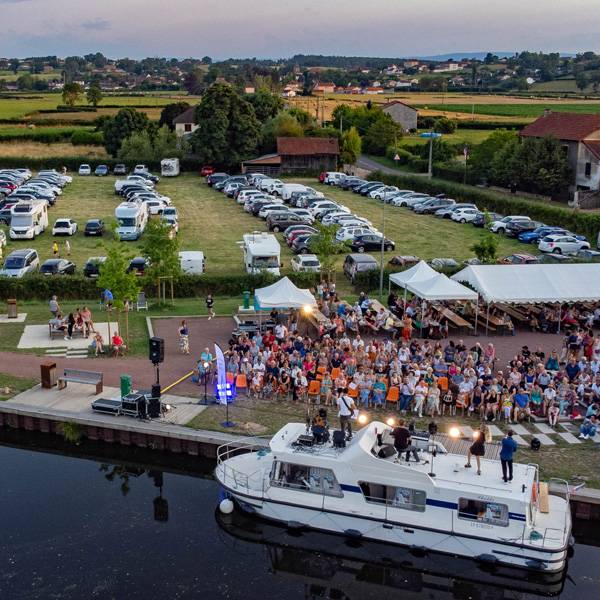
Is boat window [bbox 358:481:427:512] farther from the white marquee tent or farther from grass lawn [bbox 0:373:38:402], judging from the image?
the white marquee tent

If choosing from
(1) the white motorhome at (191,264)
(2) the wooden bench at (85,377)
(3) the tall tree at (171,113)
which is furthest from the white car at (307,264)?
(3) the tall tree at (171,113)

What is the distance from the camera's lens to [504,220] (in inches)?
1984

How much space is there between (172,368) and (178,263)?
7.70 metres

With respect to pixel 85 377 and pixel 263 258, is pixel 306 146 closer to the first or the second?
pixel 263 258

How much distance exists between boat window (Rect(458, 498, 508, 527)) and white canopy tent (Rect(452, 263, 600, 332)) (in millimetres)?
13283

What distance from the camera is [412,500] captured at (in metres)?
17.0

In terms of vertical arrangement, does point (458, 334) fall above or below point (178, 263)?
below

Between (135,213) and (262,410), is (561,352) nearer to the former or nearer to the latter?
(262,410)

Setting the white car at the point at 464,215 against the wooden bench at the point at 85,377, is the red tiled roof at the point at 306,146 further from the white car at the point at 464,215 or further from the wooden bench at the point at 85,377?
the wooden bench at the point at 85,377

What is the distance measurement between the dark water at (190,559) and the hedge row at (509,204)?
1364 inches

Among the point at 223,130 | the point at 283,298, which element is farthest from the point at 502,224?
the point at 223,130

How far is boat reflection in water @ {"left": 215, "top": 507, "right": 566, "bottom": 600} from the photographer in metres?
16.2

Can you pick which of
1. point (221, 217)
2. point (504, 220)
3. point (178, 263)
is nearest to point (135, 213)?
point (221, 217)

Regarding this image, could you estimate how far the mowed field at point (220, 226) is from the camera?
43.5 m
